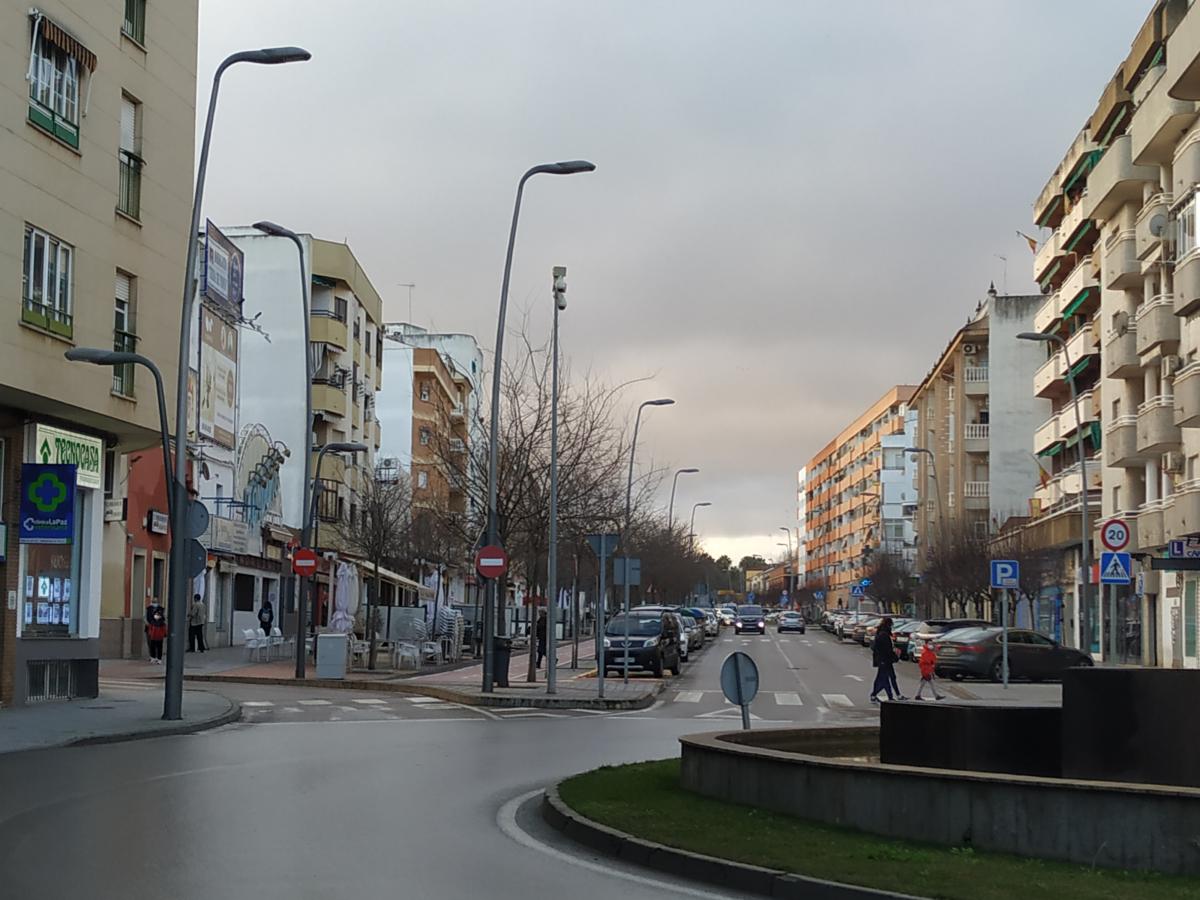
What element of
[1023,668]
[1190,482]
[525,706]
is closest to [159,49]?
[525,706]

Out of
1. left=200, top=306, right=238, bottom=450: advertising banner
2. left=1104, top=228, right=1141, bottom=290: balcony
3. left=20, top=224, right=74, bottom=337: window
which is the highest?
left=1104, top=228, right=1141, bottom=290: balcony

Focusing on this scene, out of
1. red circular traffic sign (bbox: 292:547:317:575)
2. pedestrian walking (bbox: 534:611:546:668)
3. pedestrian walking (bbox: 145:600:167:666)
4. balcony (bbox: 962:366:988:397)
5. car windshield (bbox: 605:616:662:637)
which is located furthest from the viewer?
balcony (bbox: 962:366:988:397)

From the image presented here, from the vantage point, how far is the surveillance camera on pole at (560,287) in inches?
1286

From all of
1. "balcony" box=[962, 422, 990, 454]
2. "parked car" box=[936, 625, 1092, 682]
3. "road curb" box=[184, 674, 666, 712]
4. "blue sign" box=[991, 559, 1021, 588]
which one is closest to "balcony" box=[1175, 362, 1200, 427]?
"parked car" box=[936, 625, 1092, 682]

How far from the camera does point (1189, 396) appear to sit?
42.5 metres

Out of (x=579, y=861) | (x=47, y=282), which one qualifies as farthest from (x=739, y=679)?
(x=47, y=282)

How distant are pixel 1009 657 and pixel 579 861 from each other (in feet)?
109

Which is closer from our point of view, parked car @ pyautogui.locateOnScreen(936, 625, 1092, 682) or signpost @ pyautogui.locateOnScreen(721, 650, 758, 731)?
signpost @ pyautogui.locateOnScreen(721, 650, 758, 731)

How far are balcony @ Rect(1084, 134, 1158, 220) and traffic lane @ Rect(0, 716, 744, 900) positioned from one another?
123 feet

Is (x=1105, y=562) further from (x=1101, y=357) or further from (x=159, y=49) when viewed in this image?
(x=1101, y=357)

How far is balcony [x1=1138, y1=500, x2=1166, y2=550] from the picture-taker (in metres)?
50.0

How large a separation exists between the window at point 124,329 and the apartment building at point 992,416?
62.1 m

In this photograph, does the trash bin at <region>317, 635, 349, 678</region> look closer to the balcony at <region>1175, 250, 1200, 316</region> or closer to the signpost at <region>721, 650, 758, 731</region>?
the signpost at <region>721, 650, 758, 731</region>

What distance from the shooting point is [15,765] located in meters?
17.5
